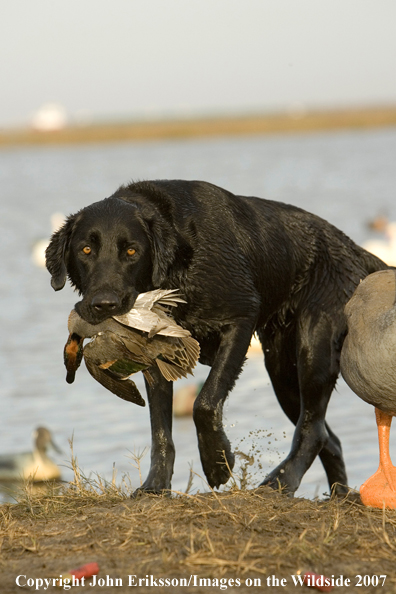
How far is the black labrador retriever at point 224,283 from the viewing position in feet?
14.9

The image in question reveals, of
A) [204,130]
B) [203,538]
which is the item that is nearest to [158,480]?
[203,538]

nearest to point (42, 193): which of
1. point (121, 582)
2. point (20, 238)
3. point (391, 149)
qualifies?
point (20, 238)

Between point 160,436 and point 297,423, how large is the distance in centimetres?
89

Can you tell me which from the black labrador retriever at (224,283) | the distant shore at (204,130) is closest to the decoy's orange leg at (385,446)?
the black labrador retriever at (224,283)

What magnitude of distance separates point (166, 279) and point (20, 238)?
52.9 ft

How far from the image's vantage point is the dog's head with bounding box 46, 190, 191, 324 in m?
4.37

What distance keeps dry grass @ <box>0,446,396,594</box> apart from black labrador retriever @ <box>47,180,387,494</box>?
60cm

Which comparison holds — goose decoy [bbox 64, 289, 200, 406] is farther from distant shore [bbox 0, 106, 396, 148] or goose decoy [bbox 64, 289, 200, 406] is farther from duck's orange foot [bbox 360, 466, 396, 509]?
distant shore [bbox 0, 106, 396, 148]

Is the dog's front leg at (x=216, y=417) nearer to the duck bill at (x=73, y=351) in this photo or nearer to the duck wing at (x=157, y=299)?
the duck wing at (x=157, y=299)

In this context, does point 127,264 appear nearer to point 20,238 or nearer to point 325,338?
point 325,338

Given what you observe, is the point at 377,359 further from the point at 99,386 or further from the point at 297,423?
the point at 99,386

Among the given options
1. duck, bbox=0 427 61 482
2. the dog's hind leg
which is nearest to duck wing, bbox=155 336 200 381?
the dog's hind leg

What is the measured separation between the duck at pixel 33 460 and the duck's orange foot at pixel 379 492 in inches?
136

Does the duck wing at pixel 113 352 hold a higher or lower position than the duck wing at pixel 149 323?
lower
